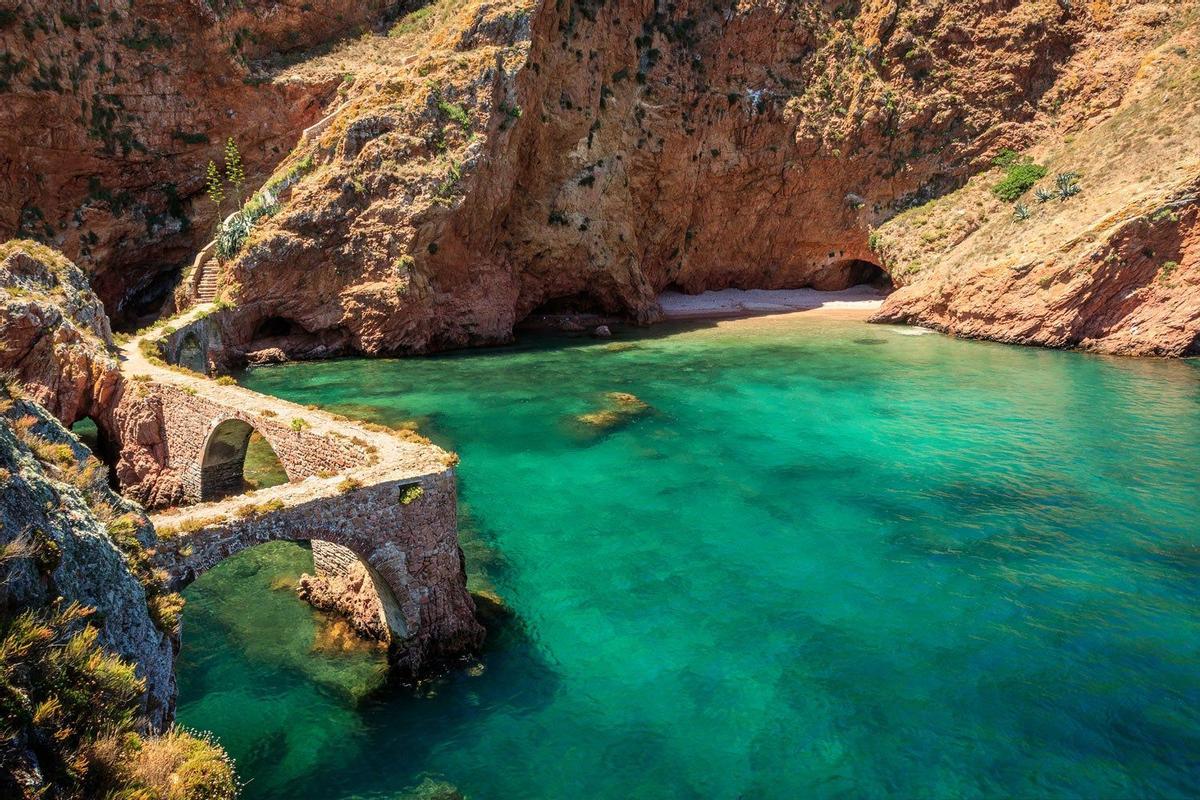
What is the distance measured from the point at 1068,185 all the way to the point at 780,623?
140 feet

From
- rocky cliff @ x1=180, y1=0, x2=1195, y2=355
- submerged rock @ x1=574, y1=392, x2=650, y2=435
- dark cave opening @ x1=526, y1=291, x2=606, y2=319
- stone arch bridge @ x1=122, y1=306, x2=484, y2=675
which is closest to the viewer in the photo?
stone arch bridge @ x1=122, y1=306, x2=484, y2=675

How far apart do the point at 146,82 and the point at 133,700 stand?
4995cm

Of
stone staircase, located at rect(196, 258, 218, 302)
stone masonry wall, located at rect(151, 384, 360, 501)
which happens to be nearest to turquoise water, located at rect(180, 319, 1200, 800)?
stone masonry wall, located at rect(151, 384, 360, 501)

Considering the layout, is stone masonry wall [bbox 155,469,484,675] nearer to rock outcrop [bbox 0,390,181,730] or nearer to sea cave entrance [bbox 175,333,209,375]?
rock outcrop [bbox 0,390,181,730]

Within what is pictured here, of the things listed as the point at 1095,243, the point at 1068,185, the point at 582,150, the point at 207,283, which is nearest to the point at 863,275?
the point at 1068,185

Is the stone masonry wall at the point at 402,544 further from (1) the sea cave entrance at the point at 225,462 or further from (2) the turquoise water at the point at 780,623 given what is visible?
(1) the sea cave entrance at the point at 225,462

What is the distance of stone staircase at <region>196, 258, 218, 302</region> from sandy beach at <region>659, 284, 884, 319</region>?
32.0m

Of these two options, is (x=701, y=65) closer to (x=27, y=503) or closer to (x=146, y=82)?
(x=146, y=82)

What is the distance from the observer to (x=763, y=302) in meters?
61.4

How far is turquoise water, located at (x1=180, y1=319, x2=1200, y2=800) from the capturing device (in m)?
12.2

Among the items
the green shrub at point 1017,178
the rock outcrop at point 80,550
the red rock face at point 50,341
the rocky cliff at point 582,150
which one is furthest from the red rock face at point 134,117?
the green shrub at point 1017,178

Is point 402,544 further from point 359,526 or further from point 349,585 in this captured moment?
point 349,585

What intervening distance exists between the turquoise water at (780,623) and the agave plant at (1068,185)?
19.1m

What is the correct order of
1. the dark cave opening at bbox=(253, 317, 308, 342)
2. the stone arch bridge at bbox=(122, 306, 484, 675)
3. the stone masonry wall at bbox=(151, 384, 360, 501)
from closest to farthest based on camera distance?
the stone arch bridge at bbox=(122, 306, 484, 675) < the stone masonry wall at bbox=(151, 384, 360, 501) < the dark cave opening at bbox=(253, 317, 308, 342)
